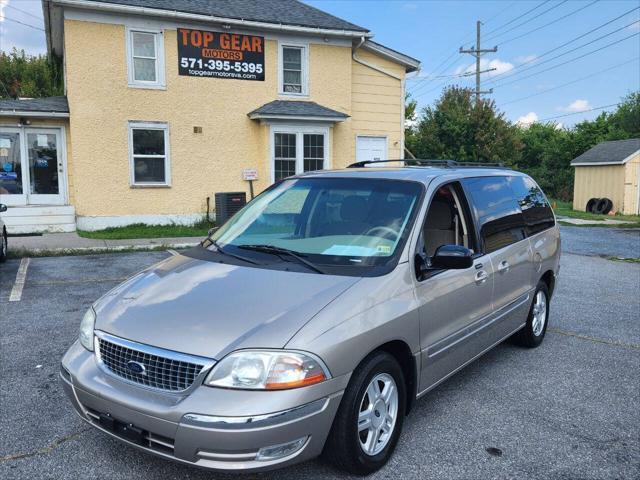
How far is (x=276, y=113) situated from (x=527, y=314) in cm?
1107

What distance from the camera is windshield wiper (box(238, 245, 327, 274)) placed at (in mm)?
3390

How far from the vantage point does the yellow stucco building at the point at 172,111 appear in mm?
13742

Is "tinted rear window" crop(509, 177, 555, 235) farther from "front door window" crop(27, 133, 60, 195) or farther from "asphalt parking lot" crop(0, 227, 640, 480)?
"front door window" crop(27, 133, 60, 195)

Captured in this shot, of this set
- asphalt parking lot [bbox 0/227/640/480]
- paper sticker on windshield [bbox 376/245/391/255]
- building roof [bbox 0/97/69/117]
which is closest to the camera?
asphalt parking lot [bbox 0/227/640/480]

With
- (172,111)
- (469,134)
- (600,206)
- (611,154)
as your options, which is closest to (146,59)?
(172,111)

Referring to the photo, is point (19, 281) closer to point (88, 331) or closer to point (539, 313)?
point (88, 331)

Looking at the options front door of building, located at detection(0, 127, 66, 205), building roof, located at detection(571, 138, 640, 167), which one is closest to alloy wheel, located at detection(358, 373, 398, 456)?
front door of building, located at detection(0, 127, 66, 205)

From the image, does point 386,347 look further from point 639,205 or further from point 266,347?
point 639,205

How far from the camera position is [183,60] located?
576 inches

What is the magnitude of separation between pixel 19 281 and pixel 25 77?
95.0 ft

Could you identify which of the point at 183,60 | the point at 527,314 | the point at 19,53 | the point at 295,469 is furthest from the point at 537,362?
the point at 19,53

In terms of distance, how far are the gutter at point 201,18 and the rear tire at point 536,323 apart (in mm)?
11940

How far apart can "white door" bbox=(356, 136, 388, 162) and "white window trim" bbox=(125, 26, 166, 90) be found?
243 inches

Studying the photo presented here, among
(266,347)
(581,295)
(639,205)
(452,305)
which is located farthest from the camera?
(639,205)
